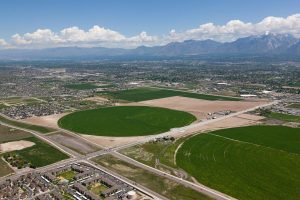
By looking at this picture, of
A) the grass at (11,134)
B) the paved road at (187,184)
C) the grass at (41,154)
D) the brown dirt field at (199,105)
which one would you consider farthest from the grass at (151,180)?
the brown dirt field at (199,105)

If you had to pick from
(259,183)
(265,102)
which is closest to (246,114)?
(265,102)

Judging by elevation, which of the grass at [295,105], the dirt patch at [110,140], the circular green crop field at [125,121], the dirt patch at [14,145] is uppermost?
the grass at [295,105]

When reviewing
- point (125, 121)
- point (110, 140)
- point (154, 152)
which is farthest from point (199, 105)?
point (154, 152)

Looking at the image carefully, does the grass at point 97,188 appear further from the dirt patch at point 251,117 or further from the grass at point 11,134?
the dirt patch at point 251,117

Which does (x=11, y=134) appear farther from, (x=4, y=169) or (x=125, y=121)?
(x=125, y=121)

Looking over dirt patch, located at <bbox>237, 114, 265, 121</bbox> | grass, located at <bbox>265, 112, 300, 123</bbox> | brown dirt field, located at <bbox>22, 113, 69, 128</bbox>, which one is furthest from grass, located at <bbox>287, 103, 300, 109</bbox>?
brown dirt field, located at <bbox>22, 113, 69, 128</bbox>

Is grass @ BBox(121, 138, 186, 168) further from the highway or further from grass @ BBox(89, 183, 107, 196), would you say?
grass @ BBox(89, 183, 107, 196)
